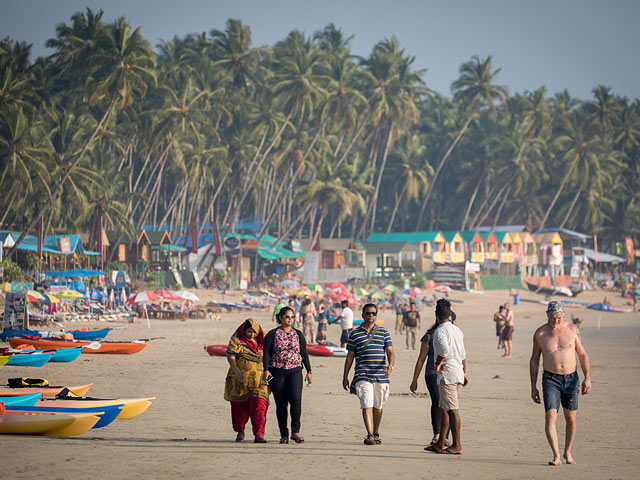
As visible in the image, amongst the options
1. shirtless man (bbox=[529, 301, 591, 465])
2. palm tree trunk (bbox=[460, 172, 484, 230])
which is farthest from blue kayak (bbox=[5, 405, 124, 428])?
palm tree trunk (bbox=[460, 172, 484, 230])

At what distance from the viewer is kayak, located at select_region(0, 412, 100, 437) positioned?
9.05 metres

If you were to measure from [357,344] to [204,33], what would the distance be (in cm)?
6850

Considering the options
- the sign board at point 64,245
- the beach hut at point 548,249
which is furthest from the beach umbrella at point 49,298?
the beach hut at point 548,249

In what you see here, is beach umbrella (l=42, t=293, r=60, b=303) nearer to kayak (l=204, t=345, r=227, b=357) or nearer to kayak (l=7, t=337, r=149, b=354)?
kayak (l=7, t=337, r=149, b=354)

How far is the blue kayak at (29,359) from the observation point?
647 inches

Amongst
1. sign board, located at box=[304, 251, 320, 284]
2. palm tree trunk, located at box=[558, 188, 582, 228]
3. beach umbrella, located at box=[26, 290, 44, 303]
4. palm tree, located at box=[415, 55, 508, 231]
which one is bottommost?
beach umbrella, located at box=[26, 290, 44, 303]

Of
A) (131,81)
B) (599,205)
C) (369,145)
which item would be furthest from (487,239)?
(131,81)

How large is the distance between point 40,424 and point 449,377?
453 cm

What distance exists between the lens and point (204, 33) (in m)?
73.4

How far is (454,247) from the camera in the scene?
71.5 metres

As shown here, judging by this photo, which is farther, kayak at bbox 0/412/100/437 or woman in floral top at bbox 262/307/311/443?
kayak at bbox 0/412/100/437

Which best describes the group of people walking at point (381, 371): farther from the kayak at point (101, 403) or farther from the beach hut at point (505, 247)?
the beach hut at point (505, 247)

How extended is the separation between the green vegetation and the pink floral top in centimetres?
3690

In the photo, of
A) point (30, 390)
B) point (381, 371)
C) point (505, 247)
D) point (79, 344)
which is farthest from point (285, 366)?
point (505, 247)
